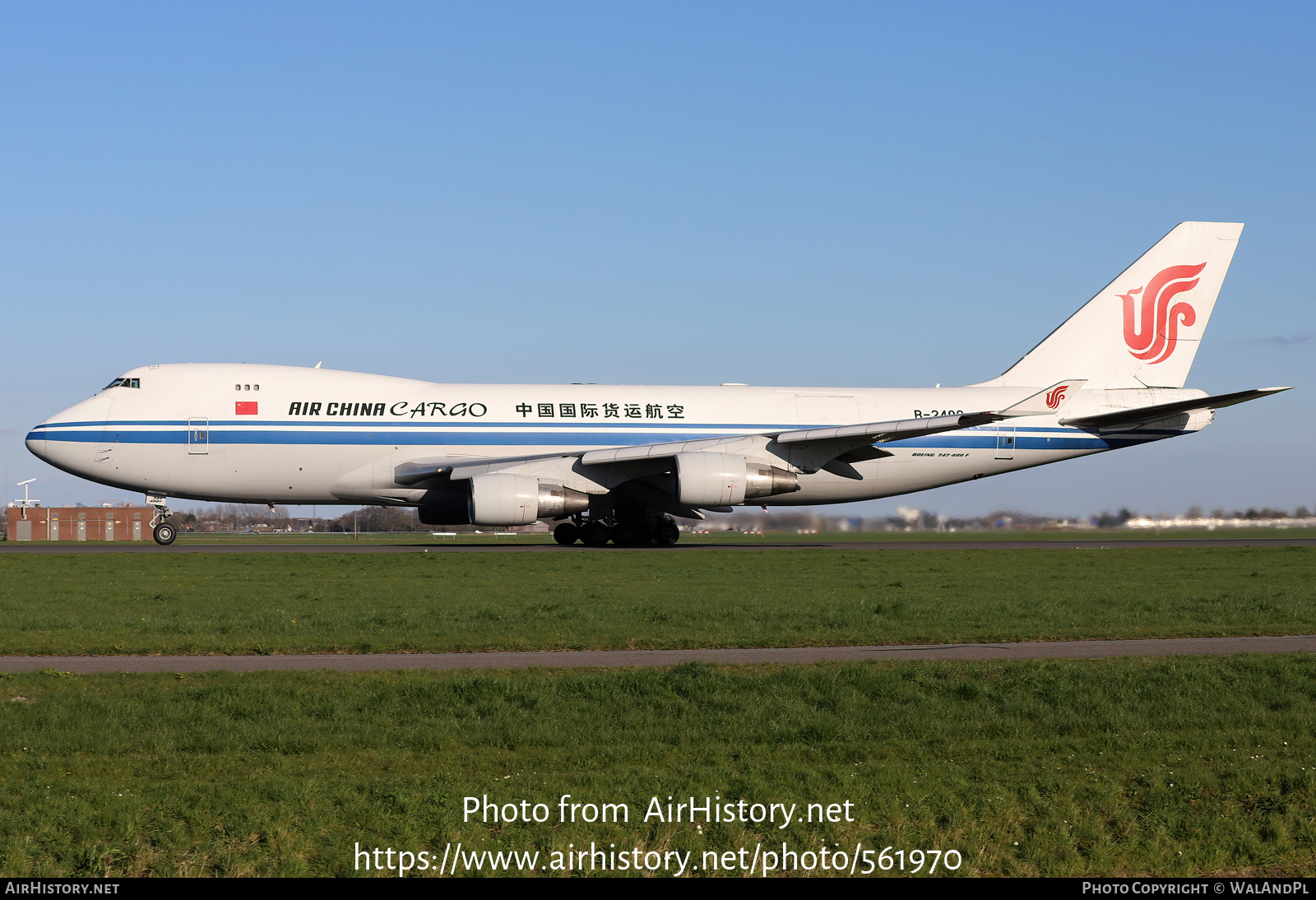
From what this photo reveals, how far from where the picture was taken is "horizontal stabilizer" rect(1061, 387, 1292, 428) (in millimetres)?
35438

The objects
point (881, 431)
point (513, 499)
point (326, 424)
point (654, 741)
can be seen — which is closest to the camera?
point (654, 741)

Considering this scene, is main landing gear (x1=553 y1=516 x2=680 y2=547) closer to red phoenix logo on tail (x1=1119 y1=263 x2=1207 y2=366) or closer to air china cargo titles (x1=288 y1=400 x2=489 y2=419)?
air china cargo titles (x1=288 y1=400 x2=489 y2=419)

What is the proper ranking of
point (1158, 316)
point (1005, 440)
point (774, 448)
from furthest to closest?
1. point (1158, 316)
2. point (1005, 440)
3. point (774, 448)

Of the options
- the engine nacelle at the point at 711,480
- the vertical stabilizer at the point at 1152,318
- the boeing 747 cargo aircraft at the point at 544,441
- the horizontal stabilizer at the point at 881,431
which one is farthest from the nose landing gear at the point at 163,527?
the vertical stabilizer at the point at 1152,318

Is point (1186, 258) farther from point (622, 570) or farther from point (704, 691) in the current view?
point (704, 691)

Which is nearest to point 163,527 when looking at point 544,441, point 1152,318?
point 544,441

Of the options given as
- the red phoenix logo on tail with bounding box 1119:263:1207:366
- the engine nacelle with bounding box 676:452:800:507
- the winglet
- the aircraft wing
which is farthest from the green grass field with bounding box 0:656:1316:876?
the red phoenix logo on tail with bounding box 1119:263:1207:366

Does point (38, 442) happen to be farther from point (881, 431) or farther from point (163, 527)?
point (881, 431)

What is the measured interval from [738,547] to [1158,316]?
18.2m

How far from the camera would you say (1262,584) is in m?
23.9

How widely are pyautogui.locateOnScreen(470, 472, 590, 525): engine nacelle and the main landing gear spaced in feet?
11.5

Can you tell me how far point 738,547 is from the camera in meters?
37.0

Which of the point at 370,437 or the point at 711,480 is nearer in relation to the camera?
the point at 711,480

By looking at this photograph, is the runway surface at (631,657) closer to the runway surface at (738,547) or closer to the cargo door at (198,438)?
the runway surface at (738,547)
